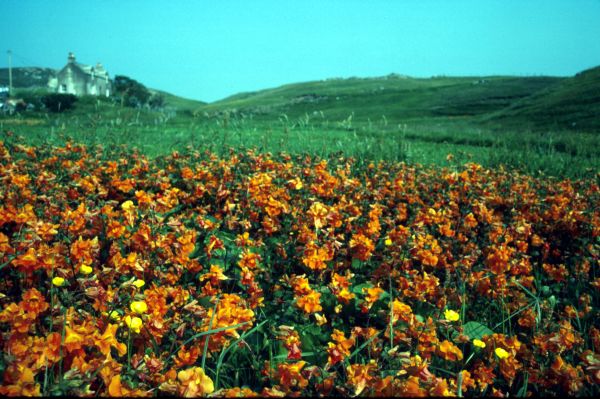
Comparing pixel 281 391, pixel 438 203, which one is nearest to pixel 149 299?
pixel 281 391

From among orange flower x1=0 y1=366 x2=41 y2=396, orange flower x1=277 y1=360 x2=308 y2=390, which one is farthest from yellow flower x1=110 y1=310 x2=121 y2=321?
orange flower x1=277 y1=360 x2=308 y2=390

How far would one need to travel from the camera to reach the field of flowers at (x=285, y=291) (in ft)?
5.40

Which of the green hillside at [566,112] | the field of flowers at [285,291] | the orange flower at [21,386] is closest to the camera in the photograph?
the orange flower at [21,386]

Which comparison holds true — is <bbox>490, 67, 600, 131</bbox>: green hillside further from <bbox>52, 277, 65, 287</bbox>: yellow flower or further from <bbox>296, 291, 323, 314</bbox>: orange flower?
<bbox>52, 277, 65, 287</bbox>: yellow flower

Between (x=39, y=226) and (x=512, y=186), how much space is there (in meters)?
4.40

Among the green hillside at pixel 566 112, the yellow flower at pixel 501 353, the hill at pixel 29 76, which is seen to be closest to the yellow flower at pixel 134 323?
the yellow flower at pixel 501 353

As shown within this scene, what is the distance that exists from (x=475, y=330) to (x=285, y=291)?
1.09 metres

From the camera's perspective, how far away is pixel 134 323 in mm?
1818

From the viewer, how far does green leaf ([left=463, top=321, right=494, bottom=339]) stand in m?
2.34

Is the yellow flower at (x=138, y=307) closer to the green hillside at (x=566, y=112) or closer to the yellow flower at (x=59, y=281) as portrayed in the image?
the yellow flower at (x=59, y=281)

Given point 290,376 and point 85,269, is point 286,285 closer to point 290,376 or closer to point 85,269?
point 290,376

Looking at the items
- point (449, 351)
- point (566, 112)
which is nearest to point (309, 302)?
point (449, 351)

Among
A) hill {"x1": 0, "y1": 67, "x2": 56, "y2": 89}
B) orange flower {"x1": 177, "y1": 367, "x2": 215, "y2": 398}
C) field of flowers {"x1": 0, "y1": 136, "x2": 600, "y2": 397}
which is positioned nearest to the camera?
orange flower {"x1": 177, "y1": 367, "x2": 215, "y2": 398}

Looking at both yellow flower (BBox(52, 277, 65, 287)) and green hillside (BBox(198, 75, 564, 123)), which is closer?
yellow flower (BBox(52, 277, 65, 287))
